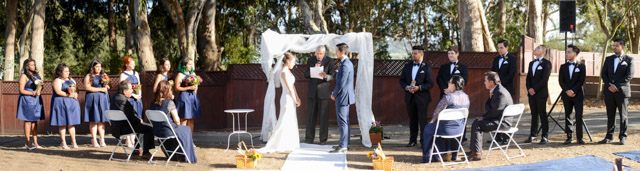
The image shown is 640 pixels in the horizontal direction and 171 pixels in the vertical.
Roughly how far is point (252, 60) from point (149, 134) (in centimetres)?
1461

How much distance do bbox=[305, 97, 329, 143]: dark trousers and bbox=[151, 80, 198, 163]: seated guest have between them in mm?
2198

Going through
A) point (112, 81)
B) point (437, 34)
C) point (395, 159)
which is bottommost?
point (395, 159)

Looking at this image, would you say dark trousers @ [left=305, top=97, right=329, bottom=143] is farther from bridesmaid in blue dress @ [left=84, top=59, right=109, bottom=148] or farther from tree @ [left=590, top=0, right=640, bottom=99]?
tree @ [left=590, top=0, right=640, bottom=99]

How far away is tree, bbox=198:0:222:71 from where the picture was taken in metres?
17.7

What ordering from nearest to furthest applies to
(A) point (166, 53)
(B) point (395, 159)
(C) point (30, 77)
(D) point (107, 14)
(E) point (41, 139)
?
(B) point (395, 159) → (C) point (30, 77) → (E) point (41, 139) → (D) point (107, 14) → (A) point (166, 53)

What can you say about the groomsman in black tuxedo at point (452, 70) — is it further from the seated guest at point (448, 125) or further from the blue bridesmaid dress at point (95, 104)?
the blue bridesmaid dress at point (95, 104)

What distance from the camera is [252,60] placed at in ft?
75.9

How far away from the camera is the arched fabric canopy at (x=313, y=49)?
9773 mm

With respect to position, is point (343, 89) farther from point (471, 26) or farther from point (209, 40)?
point (209, 40)

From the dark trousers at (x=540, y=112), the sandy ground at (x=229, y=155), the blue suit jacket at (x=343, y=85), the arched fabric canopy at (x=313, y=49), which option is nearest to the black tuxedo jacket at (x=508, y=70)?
the dark trousers at (x=540, y=112)

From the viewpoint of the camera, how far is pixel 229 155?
8.98 meters

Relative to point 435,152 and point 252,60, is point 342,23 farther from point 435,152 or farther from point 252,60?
point 435,152

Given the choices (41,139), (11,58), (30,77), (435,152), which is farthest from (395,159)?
(11,58)

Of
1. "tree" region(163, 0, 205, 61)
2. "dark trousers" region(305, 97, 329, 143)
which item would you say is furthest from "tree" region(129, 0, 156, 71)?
"dark trousers" region(305, 97, 329, 143)
